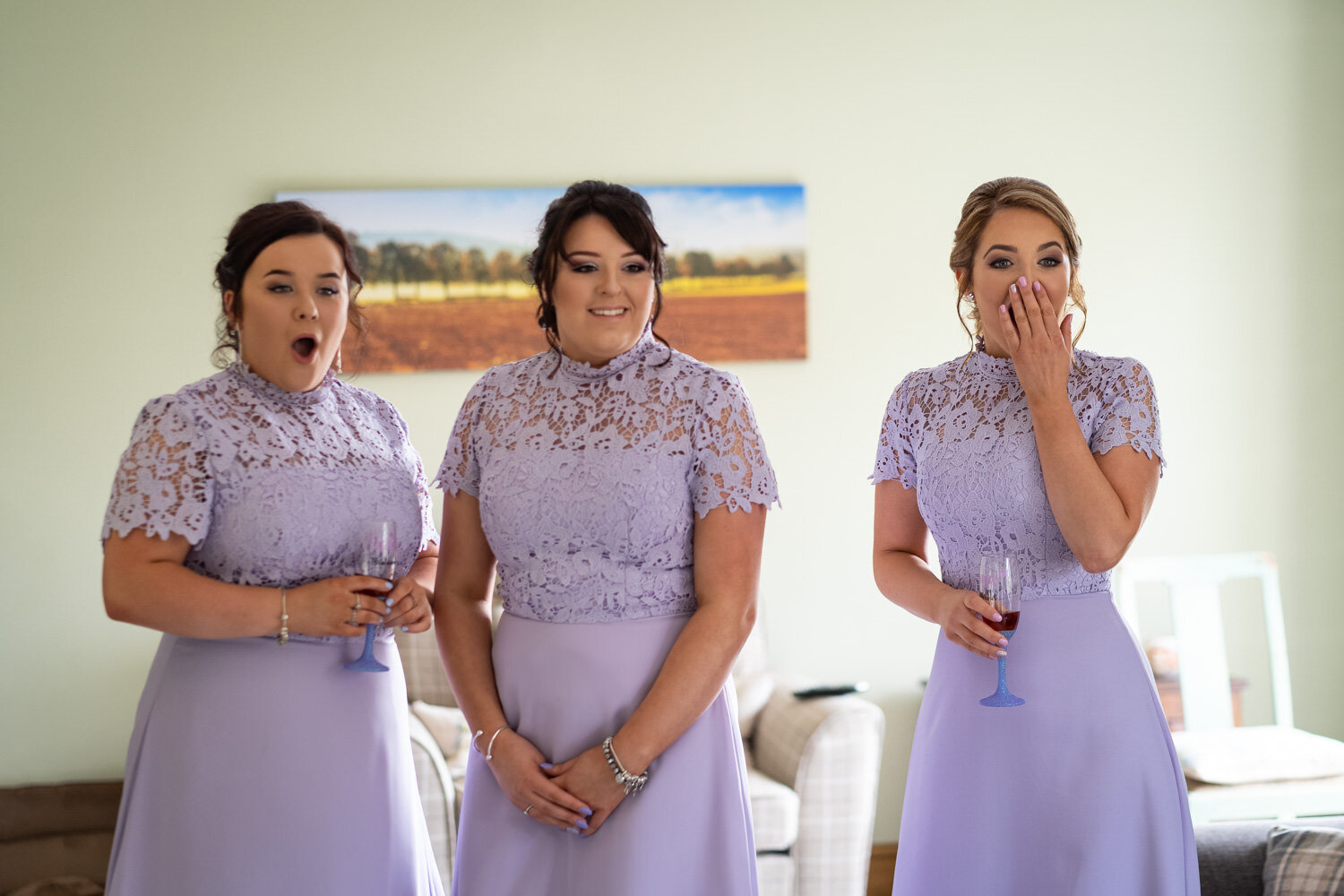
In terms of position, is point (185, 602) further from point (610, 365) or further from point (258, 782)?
point (610, 365)

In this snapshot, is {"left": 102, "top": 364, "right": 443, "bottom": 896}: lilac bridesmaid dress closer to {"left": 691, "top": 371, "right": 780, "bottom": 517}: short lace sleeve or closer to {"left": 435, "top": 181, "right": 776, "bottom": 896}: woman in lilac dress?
{"left": 435, "top": 181, "right": 776, "bottom": 896}: woman in lilac dress

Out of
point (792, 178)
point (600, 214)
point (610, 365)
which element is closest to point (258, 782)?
point (610, 365)

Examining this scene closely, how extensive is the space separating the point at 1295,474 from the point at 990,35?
7.00 ft

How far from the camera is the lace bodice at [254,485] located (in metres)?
1.71

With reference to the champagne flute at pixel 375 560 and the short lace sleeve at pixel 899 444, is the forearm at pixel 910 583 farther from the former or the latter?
the champagne flute at pixel 375 560

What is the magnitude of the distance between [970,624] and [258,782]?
3.83ft

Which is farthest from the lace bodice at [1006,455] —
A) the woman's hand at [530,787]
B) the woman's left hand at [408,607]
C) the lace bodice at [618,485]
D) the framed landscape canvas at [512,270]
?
the framed landscape canvas at [512,270]

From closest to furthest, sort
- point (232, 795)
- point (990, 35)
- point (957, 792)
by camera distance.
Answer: point (232, 795) < point (957, 792) < point (990, 35)

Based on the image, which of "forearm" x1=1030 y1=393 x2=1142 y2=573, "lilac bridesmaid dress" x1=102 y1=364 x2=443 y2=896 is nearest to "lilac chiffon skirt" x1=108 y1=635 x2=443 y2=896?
"lilac bridesmaid dress" x1=102 y1=364 x2=443 y2=896

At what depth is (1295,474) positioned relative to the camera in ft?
14.4

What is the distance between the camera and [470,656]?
1903 millimetres

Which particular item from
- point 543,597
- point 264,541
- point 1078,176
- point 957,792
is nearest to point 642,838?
point 543,597

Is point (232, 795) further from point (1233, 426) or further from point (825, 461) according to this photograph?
point (1233, 426)

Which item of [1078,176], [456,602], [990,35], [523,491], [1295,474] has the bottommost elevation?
[456,602]
